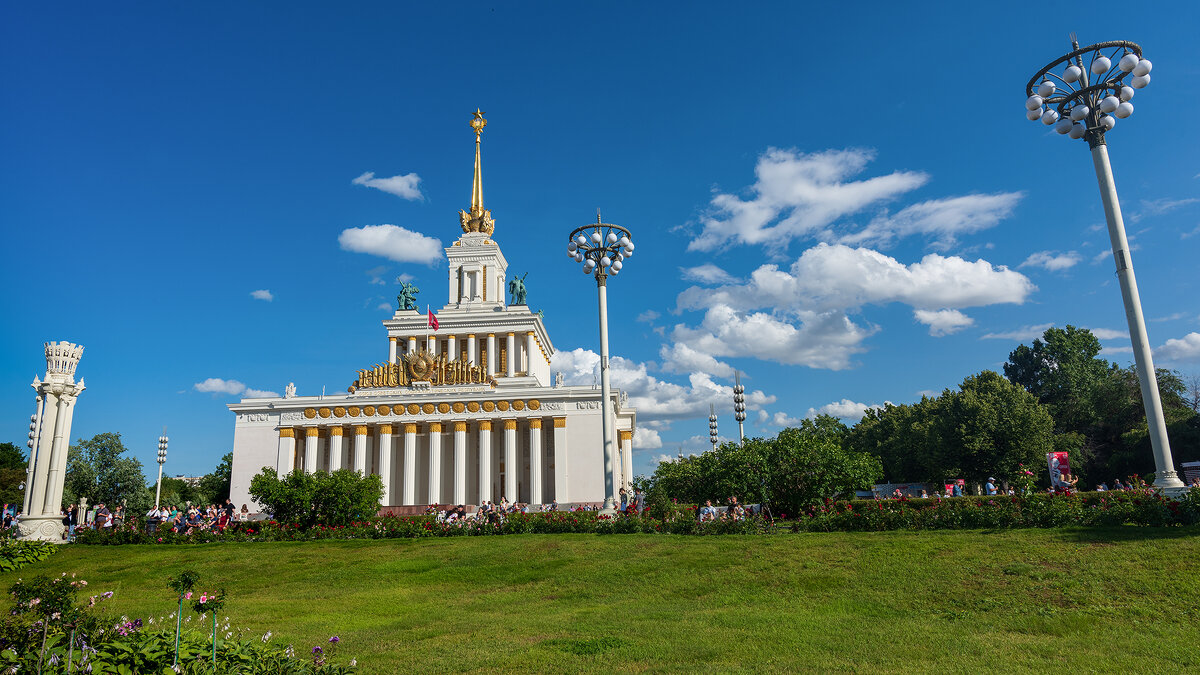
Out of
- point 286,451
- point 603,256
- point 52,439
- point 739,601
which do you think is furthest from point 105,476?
point 739,601

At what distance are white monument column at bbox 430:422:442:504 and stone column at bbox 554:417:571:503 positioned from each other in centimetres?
757

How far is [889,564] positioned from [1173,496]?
23.3ft

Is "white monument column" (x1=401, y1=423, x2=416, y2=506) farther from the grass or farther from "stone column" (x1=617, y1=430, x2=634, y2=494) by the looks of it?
the grass

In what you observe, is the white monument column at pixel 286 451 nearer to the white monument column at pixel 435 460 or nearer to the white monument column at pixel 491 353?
the white monument column at pixel 435 460

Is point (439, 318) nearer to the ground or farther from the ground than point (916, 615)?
farther from the ground

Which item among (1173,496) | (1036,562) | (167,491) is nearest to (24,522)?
(1036,562)

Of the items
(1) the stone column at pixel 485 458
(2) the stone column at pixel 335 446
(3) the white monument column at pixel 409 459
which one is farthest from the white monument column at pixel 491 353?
(2) the stone column at pixel 335 446

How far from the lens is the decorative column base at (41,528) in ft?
76.2

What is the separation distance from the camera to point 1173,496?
14.9 metres

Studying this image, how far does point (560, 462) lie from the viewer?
42.8m

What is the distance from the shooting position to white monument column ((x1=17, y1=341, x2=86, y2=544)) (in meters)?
23.8

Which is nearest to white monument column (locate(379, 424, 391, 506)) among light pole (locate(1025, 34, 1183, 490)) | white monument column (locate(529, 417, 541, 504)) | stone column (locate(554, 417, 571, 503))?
white monument column (locate(529, 417, 541, 504))

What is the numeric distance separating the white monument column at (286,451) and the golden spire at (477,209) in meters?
23.8

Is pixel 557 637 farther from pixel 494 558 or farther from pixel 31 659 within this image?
pixel 494 558
